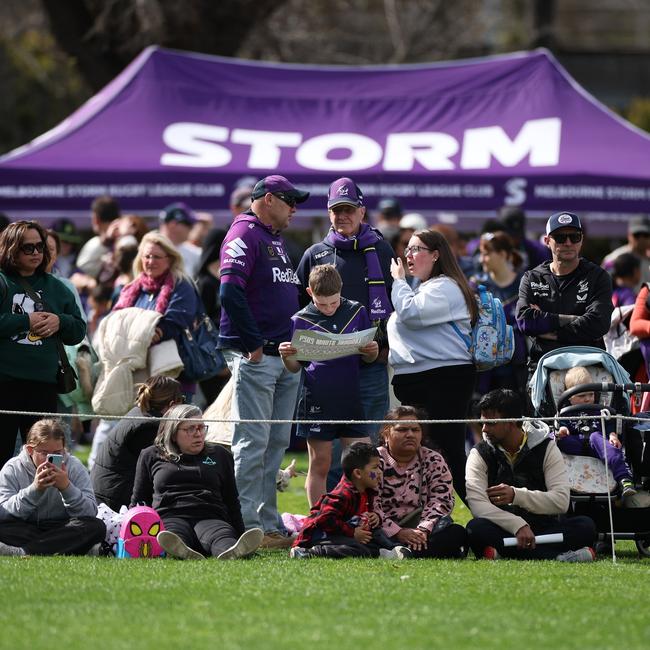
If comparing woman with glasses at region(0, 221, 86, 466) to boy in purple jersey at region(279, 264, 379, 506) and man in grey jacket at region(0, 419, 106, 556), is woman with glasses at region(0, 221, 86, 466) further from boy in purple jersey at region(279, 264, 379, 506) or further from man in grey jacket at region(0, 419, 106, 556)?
boy in purple jersey at region(279, 264, 379, 506)

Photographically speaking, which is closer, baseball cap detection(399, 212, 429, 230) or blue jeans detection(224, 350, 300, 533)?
blue jeans detection(224, 350, 300, 533)

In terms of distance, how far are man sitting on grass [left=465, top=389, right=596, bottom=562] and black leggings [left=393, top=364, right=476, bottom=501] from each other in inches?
14.1

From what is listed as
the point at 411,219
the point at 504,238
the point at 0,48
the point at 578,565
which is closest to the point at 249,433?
the point at 578,565

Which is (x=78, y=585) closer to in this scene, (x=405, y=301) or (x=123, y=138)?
(x=405, y=301)

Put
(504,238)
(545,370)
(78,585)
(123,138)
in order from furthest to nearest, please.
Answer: (123,138)
(504,238)
(545,370)
(78,585)

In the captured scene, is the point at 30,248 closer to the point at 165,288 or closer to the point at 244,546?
the point at 165,288

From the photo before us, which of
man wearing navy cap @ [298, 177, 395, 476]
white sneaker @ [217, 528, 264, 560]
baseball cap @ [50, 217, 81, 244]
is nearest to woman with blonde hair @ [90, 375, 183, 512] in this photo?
man wearing navy cap @ [298, 177, 395, 476]

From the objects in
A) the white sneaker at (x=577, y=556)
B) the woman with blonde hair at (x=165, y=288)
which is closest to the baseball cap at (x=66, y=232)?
the woman with blonde hair at (x=165, y=288)

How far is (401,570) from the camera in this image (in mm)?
7707

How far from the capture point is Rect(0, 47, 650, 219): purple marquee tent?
14.8 m

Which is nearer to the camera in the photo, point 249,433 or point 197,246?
point 249,433

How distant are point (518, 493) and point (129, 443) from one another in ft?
8.44

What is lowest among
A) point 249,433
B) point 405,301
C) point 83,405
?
point 83,405

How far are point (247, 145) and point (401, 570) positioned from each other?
8.57 m
